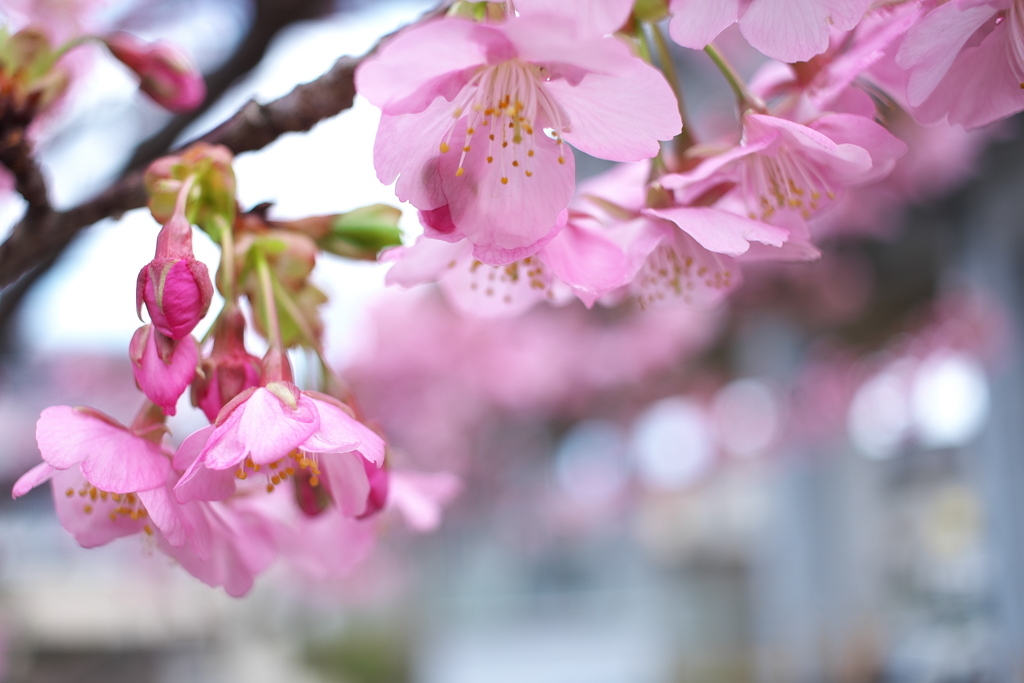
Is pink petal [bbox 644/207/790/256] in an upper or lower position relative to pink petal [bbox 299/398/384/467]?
upper

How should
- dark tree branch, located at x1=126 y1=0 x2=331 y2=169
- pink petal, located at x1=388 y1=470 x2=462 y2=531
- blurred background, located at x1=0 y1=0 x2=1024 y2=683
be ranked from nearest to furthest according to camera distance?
pink petal, located at x1=388 y1=470 x2=462 y2=531, dark tree branch, located at x1=126 y1=0 x2=331 y2=169, blurred background, located at x1=0 y1=0 x2=1024 y2=683

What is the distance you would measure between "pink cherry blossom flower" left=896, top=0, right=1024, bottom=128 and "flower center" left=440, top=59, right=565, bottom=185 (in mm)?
173

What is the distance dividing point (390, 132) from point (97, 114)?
1.76 metres

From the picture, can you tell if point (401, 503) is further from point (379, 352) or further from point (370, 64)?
point (379, 352)

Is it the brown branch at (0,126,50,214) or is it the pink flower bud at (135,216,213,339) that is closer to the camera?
the pink flower bud at (135,216,213,339)

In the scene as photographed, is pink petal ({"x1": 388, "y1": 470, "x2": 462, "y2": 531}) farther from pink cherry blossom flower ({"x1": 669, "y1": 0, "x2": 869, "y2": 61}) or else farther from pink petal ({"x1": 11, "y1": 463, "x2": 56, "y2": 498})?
pink cherry blossom flower ({"x1": 669, "y1": 0, "x2": 869, "y2": 61})

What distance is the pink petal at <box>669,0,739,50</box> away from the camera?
36 cm

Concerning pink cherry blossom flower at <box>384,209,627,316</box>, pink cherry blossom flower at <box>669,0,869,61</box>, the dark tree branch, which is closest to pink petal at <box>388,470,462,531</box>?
pink cherry blossom flower at <box>384,209,627,316</box>

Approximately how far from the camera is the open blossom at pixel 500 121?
31 centimetres

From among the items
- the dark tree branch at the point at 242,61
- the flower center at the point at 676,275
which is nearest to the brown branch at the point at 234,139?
the flower center at the point at 676,275

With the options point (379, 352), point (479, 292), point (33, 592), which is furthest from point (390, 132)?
point (33, 592)

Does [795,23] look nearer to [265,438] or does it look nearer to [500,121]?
[500,121]

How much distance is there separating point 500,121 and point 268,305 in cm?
17

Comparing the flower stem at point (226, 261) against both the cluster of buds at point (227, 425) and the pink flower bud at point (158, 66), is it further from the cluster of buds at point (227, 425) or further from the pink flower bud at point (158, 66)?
the pink flower bud at point (158, 66)
